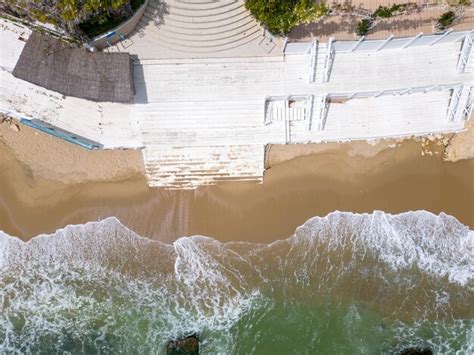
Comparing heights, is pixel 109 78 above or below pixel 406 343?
above

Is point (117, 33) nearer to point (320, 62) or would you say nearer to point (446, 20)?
point (320, 62)

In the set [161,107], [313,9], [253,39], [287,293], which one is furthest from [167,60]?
[287,293]

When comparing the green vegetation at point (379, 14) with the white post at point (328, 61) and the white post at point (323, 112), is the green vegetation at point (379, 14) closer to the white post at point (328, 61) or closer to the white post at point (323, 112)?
the white post at point (328, 61)

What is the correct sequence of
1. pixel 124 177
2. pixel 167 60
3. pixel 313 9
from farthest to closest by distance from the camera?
pixel 124 177
pixel 167 60
pixel 313 9

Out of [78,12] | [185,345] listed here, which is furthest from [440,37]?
[185,345]

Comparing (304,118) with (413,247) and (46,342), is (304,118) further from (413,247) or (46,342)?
(46,342)

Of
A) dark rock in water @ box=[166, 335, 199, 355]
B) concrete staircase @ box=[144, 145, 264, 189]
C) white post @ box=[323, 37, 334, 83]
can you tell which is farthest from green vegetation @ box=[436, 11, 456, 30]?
dark rock in water @ box=[166, 335, 199, 355]
